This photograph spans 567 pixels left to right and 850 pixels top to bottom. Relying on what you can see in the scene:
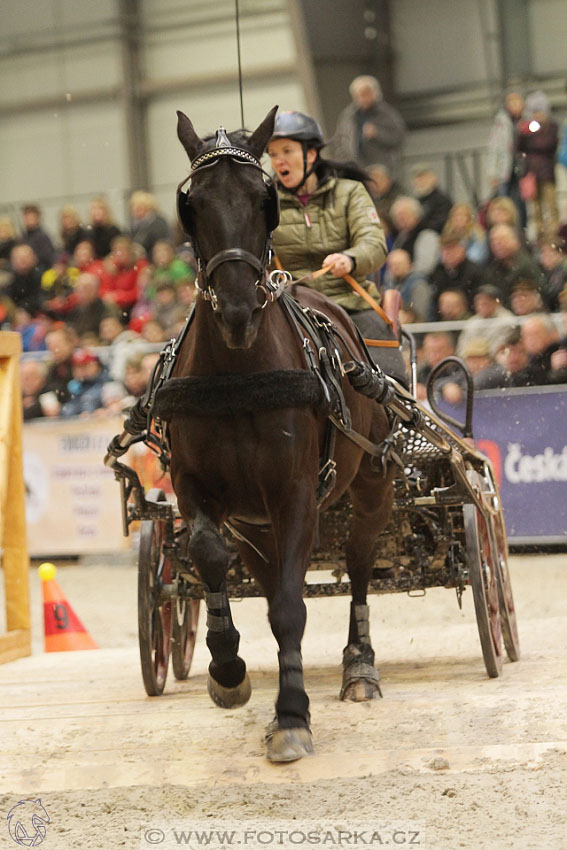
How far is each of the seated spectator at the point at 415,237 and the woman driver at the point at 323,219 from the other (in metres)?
5.59

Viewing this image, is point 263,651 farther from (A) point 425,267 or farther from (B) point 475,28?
(B) point 475,28

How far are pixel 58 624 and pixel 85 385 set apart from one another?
4715 mm

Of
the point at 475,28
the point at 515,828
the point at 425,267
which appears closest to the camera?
the point at 515,828

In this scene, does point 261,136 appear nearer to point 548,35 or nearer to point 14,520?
point 14,520

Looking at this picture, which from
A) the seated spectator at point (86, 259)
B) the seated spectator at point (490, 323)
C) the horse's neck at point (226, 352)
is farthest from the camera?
the seated spectator at point (86, 259)

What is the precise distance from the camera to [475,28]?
1499 cm

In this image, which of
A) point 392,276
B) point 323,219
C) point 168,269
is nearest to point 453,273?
point 392,276

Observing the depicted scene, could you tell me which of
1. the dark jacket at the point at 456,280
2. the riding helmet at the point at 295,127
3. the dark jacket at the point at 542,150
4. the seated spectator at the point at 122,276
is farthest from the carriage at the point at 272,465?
the seated spectator at the point at 122,276

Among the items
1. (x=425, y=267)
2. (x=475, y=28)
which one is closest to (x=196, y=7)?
(x=475, y=28)

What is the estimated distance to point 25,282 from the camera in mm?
14297

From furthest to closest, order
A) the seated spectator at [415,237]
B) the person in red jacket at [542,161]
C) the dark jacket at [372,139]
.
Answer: the dark jacket at [372,139] → the seated spectator at [415,237] → the person in red jacket at [542,161]

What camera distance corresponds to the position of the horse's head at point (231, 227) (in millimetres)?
3625

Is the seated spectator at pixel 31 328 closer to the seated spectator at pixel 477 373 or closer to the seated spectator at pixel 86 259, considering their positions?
the seated spectator at pixel 86 259

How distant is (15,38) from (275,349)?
582 inches
